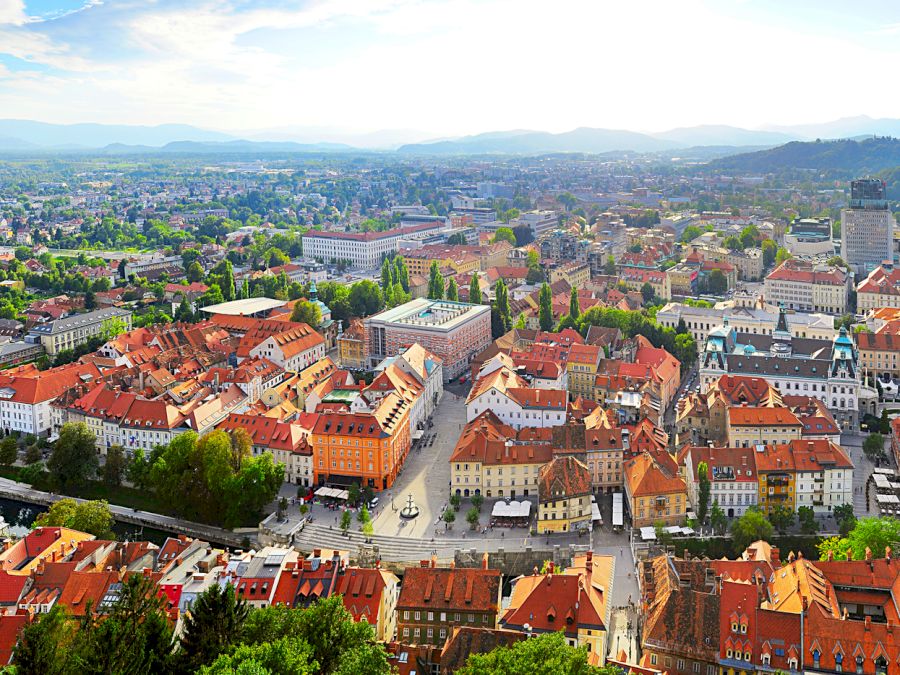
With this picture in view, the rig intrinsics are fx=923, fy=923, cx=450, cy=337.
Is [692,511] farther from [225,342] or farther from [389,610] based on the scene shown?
[225,342]

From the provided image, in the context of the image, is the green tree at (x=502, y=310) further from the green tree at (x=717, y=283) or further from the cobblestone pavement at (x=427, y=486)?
the green tree at (x=717, y=283)

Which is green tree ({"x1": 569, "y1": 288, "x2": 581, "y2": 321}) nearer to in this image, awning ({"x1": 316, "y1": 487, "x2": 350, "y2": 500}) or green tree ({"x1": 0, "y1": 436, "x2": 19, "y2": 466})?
awning ({"x1": 316, "y1": 487, "x2": 350, "y2": 500})

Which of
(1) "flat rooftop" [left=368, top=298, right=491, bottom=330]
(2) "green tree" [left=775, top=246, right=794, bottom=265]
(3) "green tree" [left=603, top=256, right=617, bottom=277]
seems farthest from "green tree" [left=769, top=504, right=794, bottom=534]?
(2) "green tree" [left=775, top=246, right=794, bottom=265]

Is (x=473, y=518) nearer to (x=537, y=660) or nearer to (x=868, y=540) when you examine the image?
(x=868, y=540)

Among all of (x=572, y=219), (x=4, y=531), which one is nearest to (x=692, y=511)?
(x=4, y=531)


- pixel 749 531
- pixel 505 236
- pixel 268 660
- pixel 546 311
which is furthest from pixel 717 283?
pixel 268 660

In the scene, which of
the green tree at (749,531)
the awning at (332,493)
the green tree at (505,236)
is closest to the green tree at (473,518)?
the awning at (332,493)
